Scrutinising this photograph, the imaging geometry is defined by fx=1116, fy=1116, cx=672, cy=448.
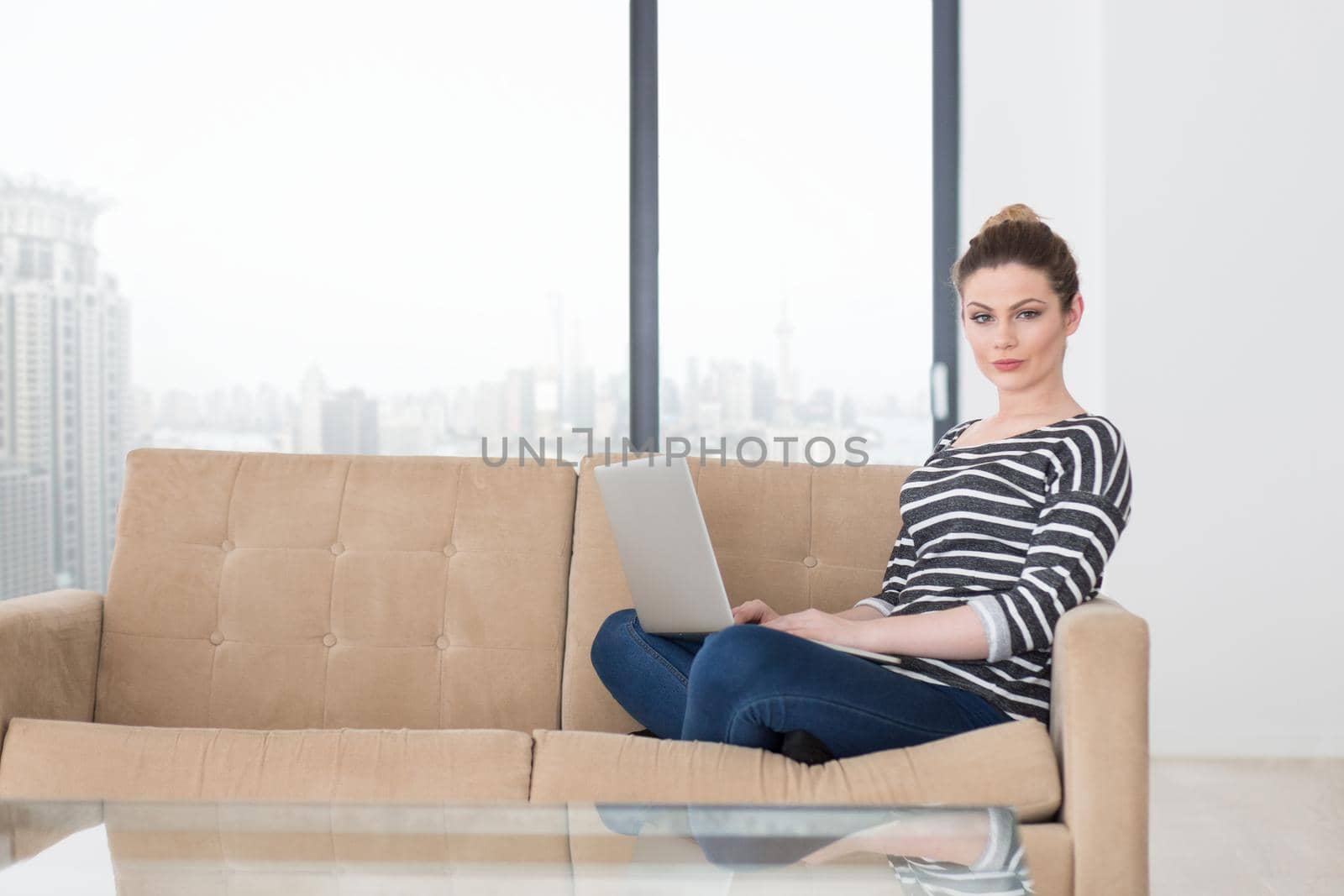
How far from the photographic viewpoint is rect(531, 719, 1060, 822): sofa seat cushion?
4.50 feet

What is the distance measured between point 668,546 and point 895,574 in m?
0.43

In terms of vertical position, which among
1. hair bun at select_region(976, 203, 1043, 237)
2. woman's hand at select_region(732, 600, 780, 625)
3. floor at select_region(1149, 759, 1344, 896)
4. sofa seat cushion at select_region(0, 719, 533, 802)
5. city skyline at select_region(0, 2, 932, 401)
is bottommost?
floor at select_region(1149, 759, 1344, 896)

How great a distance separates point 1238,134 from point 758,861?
8.36 ft

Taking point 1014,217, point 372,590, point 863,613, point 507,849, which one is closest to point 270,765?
point 372,590

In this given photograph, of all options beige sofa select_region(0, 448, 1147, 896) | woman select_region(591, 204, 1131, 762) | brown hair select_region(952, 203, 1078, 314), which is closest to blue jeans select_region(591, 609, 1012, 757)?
woman select_region(591, 204, 1131, 762)

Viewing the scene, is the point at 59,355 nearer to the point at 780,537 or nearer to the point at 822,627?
the point at 780,537

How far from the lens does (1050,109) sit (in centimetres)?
301

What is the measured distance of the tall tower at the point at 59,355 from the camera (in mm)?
3119

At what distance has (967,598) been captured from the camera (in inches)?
61.4

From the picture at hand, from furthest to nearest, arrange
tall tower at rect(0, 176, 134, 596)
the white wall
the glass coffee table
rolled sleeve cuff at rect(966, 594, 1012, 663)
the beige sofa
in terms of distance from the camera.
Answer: tall tower at rect(0, 176, 134, 596), the white wall, the beige sofa, rolled sleeve cuff at rect(966, 594, 1012, 663), the glass coffee table

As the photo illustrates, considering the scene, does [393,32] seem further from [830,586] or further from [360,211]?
[830,586]

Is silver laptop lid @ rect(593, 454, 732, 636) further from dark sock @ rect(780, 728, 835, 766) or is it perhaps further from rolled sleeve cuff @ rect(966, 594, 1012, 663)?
rolled sleeve cuff @ rect(966, 594, 1012, 663)

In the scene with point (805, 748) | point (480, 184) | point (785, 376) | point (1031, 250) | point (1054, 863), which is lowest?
point (1054, 863)

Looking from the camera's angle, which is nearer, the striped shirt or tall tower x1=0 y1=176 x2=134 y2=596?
the striped shirt
